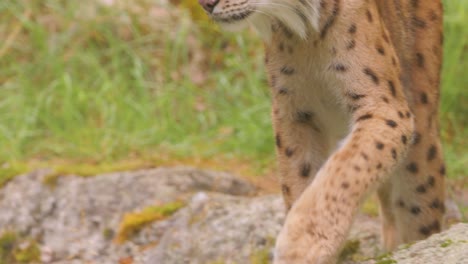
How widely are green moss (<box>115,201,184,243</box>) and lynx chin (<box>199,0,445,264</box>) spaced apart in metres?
1.30

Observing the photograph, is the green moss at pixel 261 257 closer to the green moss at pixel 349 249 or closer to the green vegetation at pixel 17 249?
the green moss at pixel 349 249

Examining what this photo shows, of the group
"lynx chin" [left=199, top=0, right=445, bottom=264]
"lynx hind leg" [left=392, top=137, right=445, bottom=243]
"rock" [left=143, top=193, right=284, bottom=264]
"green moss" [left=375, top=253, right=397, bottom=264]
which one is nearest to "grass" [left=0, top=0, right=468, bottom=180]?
"rock" [left=143, top=193, right=284, bottom=264]

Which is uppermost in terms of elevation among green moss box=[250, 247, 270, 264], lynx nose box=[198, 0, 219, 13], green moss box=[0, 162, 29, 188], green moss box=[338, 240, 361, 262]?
lynx nose box=[198, 0, 219, 13]

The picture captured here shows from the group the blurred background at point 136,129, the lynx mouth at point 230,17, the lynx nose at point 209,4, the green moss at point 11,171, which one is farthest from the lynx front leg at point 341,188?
the green moss at point 11,171

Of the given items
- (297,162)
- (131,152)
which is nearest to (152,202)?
(131,152)

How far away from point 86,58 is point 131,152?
132cm

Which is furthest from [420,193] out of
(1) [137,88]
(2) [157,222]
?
(1) [137,88]

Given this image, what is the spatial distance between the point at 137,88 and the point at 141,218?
89.6 inches

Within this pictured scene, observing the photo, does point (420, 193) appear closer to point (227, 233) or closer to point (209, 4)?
point (227, 233)

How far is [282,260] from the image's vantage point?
3.66 metres

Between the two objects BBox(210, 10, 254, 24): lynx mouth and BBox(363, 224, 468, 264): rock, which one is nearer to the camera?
BBox(363, 224, 468, 264): rock

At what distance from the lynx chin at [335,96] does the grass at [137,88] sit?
6.08ft

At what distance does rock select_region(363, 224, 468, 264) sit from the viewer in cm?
353

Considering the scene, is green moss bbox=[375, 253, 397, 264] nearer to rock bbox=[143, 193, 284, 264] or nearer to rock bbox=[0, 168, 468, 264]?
rock bbox=[0, 168, 468, 264]
